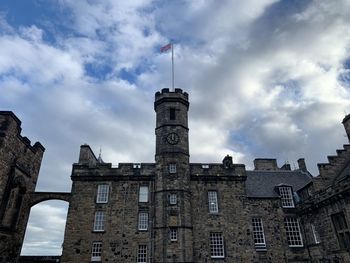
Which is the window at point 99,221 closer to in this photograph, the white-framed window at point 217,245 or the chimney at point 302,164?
the white-framed window at point 217,245

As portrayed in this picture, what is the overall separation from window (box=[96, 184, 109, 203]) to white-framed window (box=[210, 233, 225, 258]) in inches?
411

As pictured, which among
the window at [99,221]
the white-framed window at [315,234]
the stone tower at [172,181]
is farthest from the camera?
the window at [99,221]

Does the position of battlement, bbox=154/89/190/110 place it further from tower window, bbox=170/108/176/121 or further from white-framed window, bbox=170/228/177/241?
white-framed window, bbox=170/228/177/241

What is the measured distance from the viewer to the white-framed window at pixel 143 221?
75.0 ft

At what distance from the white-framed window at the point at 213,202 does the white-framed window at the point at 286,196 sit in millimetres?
6686

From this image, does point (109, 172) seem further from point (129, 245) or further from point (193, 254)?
point (193, 254)

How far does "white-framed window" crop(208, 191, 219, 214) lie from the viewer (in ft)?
78.7

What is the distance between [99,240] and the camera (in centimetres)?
2211

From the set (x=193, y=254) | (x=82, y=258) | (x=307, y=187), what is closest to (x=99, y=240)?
(x=82, y=258)

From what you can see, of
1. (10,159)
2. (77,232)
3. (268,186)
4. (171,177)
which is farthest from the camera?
(268,186)

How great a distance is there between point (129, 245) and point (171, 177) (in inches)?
272

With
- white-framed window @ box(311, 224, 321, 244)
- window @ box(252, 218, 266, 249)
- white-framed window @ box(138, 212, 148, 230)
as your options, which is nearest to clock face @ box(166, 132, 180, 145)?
white-framed window @ box(138, 212, 148, 230)

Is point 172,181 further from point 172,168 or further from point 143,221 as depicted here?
point 143,221

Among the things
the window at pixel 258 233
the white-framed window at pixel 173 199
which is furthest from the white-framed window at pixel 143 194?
the window at pixel 258 233
